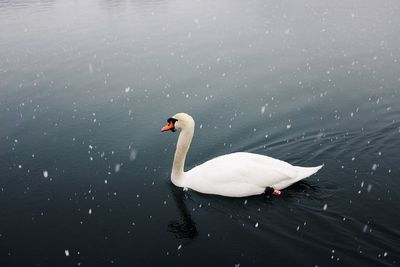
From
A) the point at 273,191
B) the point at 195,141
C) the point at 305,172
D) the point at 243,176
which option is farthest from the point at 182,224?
the point at 195,141

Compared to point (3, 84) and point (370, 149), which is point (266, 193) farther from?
point (3, 84)

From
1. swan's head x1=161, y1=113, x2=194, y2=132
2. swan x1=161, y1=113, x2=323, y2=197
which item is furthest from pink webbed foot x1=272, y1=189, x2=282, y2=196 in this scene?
swan's head x1=161, y1=113, x2=194, y2=132

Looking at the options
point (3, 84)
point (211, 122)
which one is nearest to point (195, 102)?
point (211, 122)

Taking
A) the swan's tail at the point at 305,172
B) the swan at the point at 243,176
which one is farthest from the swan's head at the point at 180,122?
the swan's tail at the point at 305,172

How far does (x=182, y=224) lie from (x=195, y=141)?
3.98 meters

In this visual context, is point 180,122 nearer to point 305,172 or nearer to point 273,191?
point 273,191

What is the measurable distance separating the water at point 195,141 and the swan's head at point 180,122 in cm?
139

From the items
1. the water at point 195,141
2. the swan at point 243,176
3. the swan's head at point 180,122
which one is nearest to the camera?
the water at point 195,141

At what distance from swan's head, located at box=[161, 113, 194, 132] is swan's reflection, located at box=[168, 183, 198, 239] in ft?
5.15

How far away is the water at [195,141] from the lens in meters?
8.39

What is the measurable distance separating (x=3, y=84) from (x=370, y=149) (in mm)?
14144

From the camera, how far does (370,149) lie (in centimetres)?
1168

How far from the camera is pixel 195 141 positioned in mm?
12680

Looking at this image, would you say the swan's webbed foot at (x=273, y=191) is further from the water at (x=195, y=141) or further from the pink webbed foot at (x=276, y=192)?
the water at (x=195, y=141)
